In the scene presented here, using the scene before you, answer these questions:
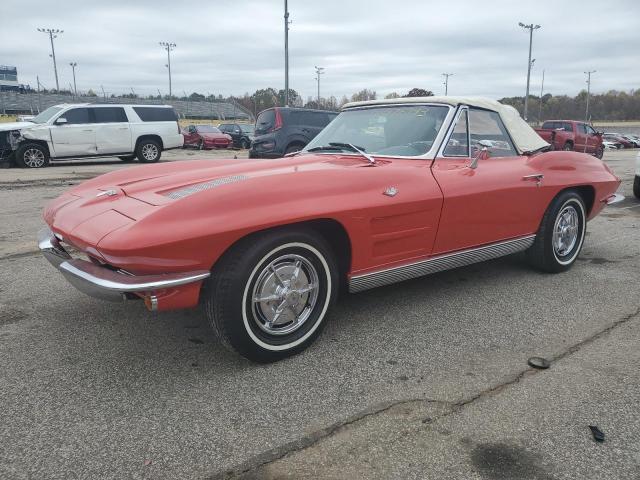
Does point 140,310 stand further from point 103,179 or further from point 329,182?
point 329,182

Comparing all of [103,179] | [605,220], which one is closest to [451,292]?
[103,179]

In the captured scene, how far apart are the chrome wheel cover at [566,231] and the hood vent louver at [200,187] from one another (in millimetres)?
2848

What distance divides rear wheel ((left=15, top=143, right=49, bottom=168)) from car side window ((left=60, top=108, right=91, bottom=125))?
100 cm

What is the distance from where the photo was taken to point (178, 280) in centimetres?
241

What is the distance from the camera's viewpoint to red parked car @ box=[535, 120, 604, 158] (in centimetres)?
2239

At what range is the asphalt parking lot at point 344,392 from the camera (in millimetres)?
2021

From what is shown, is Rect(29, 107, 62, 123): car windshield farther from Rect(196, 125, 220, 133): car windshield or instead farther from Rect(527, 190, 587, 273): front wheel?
Rect(527, 190, 587, 273): front wheel

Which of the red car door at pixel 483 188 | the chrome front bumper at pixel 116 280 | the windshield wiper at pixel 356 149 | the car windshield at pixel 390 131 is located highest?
the car windshield at pixel 390 131

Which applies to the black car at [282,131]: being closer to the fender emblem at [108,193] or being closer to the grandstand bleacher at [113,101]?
the fender emblem at [108,193]

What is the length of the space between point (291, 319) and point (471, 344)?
1.08m

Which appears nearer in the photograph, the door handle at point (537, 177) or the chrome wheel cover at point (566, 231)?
the door handle at point (537, 177)

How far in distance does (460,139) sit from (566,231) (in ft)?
4.92

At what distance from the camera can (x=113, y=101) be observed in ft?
167

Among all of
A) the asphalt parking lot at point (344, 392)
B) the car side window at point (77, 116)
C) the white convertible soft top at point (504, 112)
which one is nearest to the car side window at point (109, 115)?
the car side window at point (77, 116)
